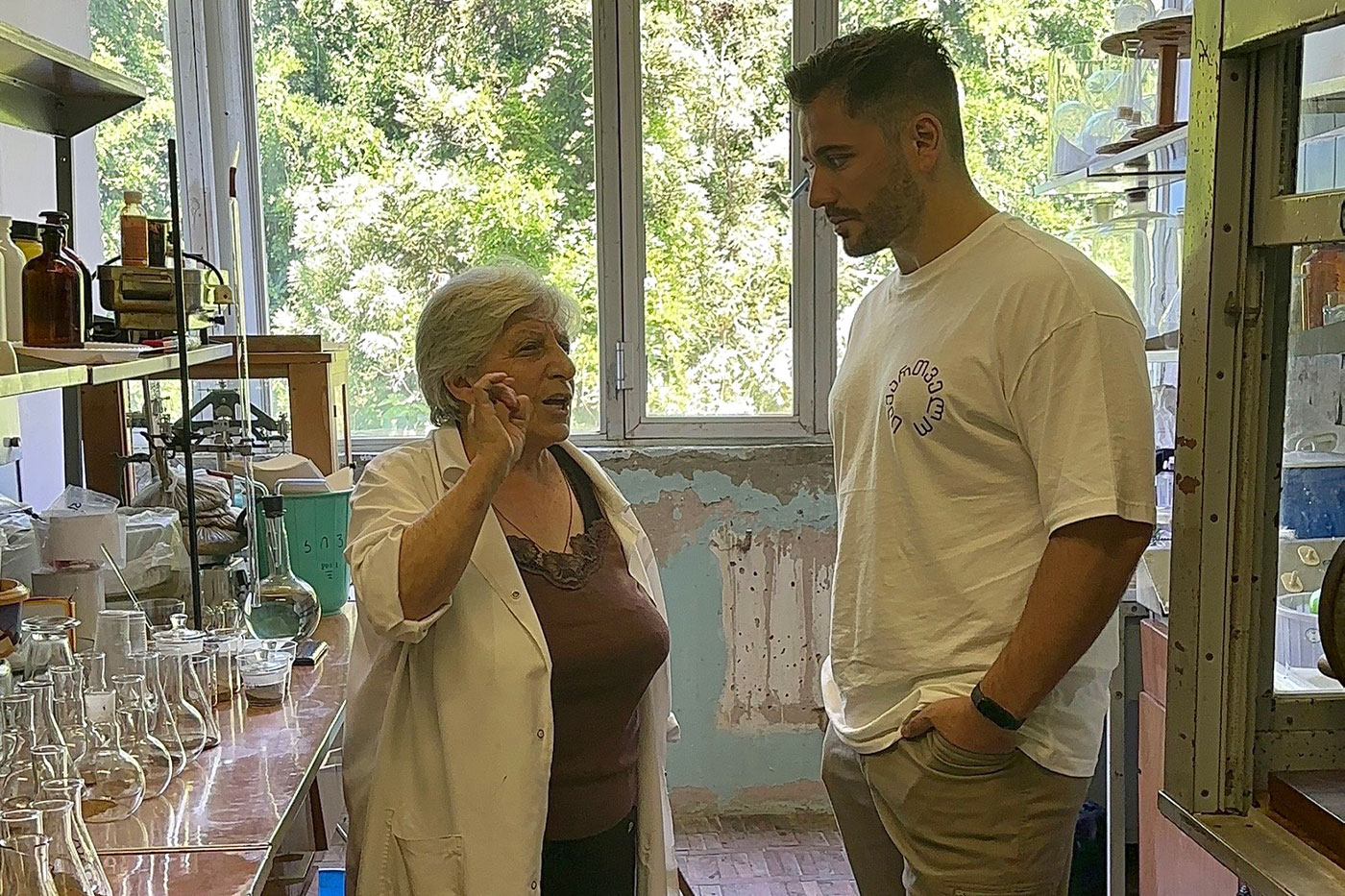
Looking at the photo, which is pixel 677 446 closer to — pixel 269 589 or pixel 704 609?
pixel 704 609

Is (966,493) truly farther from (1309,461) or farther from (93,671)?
(93,671)

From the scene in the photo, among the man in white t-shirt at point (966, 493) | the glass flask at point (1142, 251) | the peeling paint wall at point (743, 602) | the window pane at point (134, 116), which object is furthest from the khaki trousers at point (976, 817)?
the window pane at point (134, 116)

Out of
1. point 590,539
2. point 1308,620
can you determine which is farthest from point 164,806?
point 1308,620

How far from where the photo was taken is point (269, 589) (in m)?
2.29

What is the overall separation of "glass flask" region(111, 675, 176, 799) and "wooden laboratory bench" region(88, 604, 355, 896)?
21 mm

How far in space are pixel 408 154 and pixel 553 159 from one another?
0.42 meters

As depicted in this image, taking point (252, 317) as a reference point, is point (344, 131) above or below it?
above

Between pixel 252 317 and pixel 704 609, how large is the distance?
1581 millimetres

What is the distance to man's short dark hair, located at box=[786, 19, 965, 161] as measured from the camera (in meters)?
1.77

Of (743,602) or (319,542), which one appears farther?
(743,602)

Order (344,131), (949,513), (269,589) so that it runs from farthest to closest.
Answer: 1. (344,131)
2. (269,589)
3. (949,513)

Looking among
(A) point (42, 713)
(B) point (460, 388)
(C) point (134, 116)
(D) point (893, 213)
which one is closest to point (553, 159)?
(C) point (134, 116)

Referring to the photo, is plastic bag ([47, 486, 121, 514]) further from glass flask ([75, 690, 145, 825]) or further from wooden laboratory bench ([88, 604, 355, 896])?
glass flask ([75, 690, 145, 825])

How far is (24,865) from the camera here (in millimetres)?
1120
